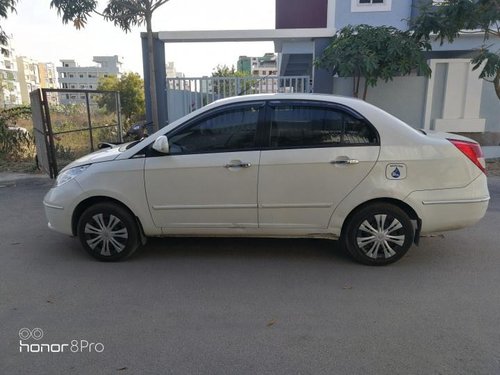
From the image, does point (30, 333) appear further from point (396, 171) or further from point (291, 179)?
point (396, 171)

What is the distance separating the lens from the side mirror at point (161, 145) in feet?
12.7

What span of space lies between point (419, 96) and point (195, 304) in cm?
826

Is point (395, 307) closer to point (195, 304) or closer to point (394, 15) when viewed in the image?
point (195, 304)

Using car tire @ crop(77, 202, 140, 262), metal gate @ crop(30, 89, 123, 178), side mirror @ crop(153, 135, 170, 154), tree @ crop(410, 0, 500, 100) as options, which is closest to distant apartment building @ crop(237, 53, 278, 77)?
metal gate @ crop(30, 89, 123, 178)

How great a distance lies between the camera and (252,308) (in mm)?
3227

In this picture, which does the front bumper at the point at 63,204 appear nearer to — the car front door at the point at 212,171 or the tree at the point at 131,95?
the car front door at the point at 212,171

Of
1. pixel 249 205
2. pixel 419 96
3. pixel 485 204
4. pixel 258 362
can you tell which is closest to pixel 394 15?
pixel 419 96

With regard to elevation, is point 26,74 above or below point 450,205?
above

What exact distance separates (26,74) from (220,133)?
423ft

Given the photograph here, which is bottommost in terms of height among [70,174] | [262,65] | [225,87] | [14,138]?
[14,138]

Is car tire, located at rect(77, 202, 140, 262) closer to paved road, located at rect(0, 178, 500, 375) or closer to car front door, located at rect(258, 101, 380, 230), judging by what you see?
paved road, located at rect(0, 178, 500, 375)

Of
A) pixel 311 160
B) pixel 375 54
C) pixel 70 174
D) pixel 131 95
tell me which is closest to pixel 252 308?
pixel 311 160

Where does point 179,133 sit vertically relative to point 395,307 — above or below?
above

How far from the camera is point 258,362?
2566 millimetres
